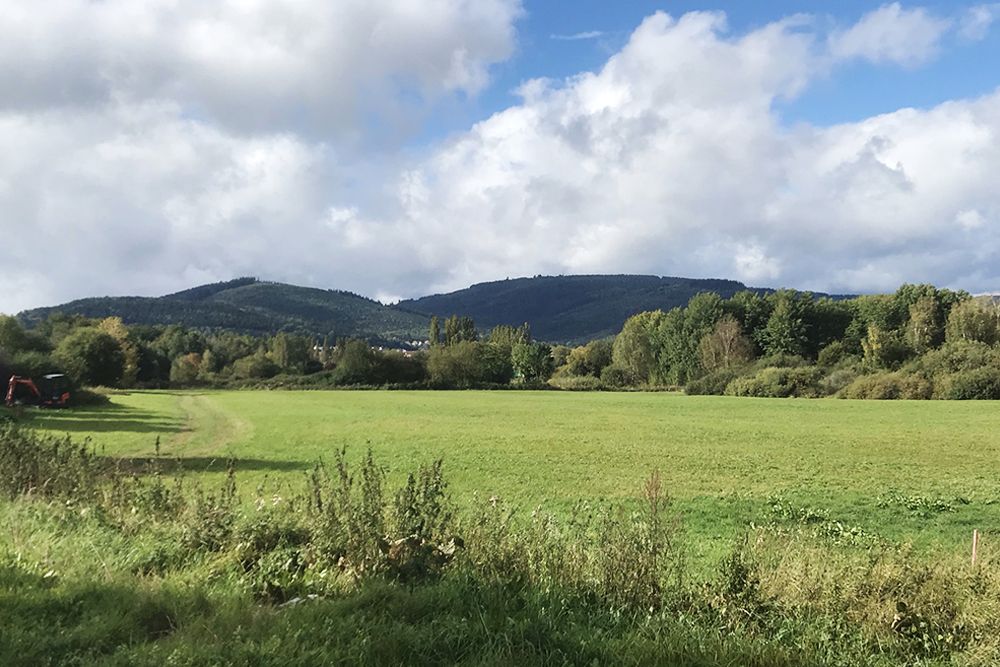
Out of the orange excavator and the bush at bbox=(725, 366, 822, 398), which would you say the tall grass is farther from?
the bush at bbox=(725, 366, 822, 398)

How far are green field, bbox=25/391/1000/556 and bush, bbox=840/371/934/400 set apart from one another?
2239 centimetres

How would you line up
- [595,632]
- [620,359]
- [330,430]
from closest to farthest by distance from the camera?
[595,632], [330,430], [620,359]

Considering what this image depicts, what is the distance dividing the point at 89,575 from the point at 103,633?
1.44m

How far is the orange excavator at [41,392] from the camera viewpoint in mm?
48031

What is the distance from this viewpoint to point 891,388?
71.6m

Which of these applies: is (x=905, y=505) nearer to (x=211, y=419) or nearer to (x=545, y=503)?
(x=545, y=503)

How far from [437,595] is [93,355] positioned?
288 ft

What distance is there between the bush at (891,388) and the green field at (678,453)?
73.4ft

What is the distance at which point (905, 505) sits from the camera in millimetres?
15352

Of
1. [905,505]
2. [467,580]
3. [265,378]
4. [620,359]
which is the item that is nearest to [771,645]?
[467,580]

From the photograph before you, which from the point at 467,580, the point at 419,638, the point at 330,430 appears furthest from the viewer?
the point at 330,430

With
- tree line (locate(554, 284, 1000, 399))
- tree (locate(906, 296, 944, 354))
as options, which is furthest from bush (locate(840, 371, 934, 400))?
tree (locate(906, 296, 944, 354))

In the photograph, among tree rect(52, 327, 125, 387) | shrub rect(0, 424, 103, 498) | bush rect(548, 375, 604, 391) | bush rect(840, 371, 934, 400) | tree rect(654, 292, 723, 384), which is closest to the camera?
shrub rect(0, 424, 103, 498)

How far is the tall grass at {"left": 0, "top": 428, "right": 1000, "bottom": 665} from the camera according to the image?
4938 millimetres
